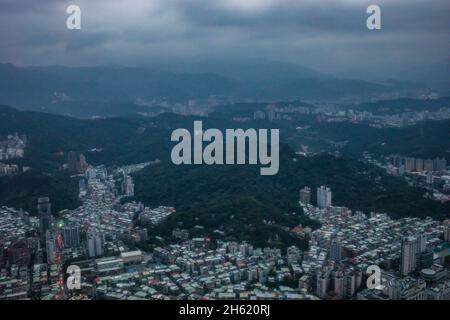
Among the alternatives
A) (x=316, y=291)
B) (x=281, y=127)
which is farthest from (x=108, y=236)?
(x=281, y=127)

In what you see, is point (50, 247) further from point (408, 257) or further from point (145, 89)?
point (145, 89)

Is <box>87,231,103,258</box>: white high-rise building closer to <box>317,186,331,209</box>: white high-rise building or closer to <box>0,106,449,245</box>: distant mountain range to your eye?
<box>0,106,449,245</box>: distant mountain range

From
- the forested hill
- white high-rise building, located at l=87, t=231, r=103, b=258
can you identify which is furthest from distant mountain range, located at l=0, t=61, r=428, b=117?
white high-rise building, located at l=87, t=231, r=103, b=258

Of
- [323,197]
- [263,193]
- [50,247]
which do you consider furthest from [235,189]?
[50,247]

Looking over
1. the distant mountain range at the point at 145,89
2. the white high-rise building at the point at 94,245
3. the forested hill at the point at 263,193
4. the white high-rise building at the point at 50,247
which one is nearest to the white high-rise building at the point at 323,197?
the forested hill at the point at 263,193
